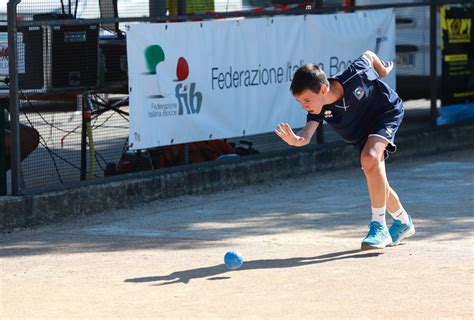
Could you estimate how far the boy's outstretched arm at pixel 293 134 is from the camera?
287 inches

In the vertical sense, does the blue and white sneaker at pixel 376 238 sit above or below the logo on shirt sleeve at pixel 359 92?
below

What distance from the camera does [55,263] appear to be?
7.72m

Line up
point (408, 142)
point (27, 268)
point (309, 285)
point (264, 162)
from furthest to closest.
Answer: point (408, 142)
point (264, 162)
point (27, 268)
point (309, 285)

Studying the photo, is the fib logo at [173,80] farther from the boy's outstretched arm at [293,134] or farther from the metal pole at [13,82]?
the boy's outstretched arm at [293,134]

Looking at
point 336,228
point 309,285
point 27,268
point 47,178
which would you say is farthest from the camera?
point 47,178

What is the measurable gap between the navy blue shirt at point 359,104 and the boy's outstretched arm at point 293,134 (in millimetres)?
102

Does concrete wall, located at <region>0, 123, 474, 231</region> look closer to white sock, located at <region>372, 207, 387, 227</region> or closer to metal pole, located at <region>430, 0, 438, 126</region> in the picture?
metal pole, located at <region>430, 0, 438, 126</region>

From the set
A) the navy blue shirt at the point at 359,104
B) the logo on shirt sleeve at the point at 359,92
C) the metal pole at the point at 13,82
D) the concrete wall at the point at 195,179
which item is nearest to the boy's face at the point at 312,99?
the navy blue shirt at the point at 359,104

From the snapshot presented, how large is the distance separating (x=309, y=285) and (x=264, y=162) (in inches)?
177

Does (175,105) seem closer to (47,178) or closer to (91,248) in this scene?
(47,178)

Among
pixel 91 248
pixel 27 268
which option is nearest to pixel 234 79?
pixel 91 248

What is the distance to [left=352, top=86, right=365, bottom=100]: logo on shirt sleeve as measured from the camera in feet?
25.6

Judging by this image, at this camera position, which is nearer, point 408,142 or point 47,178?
point 47,178

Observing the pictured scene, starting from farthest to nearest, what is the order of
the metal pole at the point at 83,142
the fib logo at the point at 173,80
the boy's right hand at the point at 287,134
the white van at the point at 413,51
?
the white van at the point at 413,51
the fib logo at the point at 173,80
the metal pole at the point at 83,142
the boy's right hand at the point at 287,134
